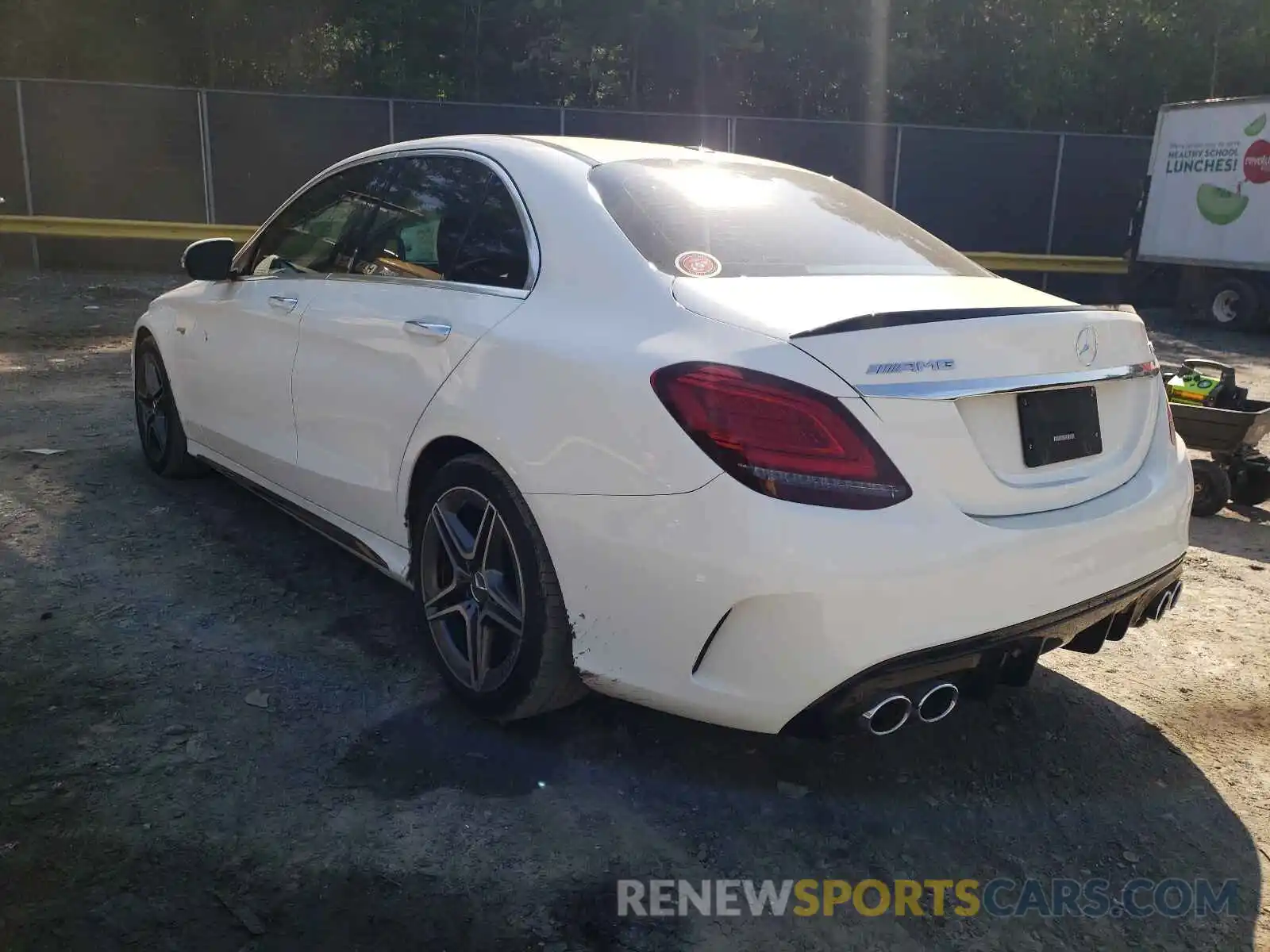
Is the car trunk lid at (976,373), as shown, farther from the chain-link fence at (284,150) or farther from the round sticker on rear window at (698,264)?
the chain-link fence at (284,150)

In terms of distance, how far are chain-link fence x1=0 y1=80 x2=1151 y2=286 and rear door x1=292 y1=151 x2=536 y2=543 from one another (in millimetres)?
12458

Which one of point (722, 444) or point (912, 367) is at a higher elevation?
point (912, 367)

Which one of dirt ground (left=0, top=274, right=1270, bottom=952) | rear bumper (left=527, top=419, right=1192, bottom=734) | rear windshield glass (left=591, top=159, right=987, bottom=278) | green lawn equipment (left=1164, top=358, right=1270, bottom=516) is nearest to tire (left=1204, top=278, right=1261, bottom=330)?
green lawn equipment (left=1164, top=358, right=1270, bottom=516)

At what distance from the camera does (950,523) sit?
234 centimetres

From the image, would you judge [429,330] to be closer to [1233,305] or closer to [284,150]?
[284,150]

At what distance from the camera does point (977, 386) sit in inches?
96.2

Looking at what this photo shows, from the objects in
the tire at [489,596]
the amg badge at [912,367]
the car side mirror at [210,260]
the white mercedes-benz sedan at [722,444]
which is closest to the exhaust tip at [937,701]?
the white mercedes-benz sedan at [722,444]

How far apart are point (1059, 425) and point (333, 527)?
241cm

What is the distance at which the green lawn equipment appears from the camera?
5289 mm

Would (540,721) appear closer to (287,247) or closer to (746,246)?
(746,246)

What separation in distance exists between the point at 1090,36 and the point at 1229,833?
93.7 feet

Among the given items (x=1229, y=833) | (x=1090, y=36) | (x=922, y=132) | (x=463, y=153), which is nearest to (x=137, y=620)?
(x=463, y=153)

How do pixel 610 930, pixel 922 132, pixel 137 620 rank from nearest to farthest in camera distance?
pixel 610 930
pixel 137 620
pixel 922 132

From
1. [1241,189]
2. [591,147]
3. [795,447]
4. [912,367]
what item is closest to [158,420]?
[591,147]
